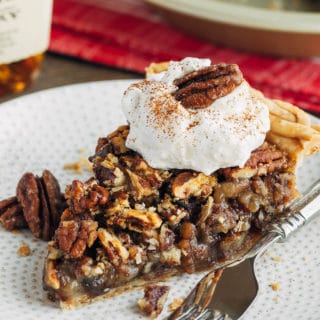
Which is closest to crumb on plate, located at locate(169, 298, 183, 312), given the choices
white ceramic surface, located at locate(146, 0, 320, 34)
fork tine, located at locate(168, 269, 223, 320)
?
fork tine, located at locate(168, 269, 223, 320)

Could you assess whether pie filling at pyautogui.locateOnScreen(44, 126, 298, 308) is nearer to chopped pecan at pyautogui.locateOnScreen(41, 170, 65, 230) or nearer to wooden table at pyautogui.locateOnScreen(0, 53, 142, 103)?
chopped pecan at pyautogui.locateOnScreen(41, 170, 65, 230)

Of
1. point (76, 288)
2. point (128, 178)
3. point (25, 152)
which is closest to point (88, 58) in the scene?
point (25, 152)

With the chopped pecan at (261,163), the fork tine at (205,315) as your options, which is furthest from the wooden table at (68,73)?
the fork tine at (205,315)

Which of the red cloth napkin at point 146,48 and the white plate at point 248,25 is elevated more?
the white plate at point 248,25

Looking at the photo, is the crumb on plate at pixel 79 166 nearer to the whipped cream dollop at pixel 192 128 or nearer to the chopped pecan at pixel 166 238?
the whipped cream dollop at pixel 192 128

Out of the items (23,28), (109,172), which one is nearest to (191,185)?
(109,172)

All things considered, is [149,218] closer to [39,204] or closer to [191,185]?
[191,185]

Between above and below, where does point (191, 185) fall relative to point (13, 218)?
above
